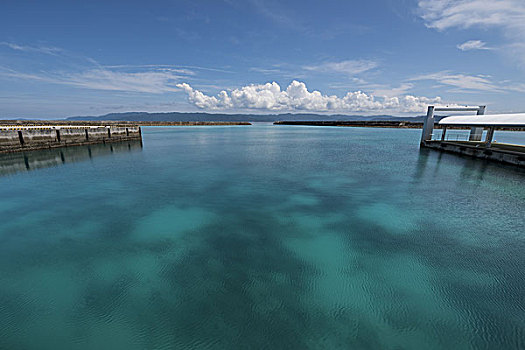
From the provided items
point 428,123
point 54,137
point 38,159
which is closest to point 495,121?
point 428,123

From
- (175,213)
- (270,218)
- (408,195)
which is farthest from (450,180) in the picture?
(175,213)

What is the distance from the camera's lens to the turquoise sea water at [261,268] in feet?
18.0

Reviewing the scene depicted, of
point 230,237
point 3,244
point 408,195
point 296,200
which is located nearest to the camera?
point 3,244

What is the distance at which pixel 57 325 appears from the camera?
5691mm

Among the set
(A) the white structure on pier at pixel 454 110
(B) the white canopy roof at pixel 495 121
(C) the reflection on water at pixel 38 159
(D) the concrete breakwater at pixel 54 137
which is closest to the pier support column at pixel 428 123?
(A) the white structure on pier at pixel 454 110

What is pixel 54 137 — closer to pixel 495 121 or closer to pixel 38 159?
pixel 38 159

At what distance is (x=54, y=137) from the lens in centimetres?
3519

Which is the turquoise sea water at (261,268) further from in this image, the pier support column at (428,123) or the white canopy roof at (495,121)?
the pier support column at (428,123)

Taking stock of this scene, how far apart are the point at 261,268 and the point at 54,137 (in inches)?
1744

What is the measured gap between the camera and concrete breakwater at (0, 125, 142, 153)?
30.3m

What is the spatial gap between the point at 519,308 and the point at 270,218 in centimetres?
905

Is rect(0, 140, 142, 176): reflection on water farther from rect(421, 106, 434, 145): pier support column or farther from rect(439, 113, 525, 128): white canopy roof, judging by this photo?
rect(421, 106, 434, 145): pier support column

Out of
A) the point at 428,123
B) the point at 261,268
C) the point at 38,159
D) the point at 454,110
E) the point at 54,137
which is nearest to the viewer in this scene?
the point at 261,268

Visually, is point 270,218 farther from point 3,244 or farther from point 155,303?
point 3,244
